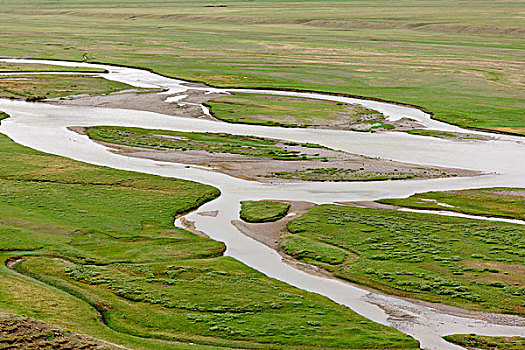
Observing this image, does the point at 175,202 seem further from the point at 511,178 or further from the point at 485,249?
the point at 511,178

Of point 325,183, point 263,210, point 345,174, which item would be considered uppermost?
→ point 345,174

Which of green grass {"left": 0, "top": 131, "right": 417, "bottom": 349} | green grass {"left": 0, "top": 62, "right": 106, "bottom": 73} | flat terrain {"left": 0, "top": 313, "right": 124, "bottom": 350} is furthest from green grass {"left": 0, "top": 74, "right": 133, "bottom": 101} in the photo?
flat terrain {"left": 0, "top": 313, "right": 124, "bottom": 350}

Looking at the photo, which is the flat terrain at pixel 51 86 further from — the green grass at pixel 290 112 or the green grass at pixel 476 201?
the green grass at pixel 476 201

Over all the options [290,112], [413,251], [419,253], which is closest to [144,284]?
[413,251]

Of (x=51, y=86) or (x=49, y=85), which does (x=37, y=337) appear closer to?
(x=51, y=86)

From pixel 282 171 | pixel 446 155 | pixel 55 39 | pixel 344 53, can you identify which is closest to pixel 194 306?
pixel 282 171

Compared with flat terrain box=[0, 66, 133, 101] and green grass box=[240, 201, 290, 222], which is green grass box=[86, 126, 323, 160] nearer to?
green grass box=[240, 201, 290, 222]
